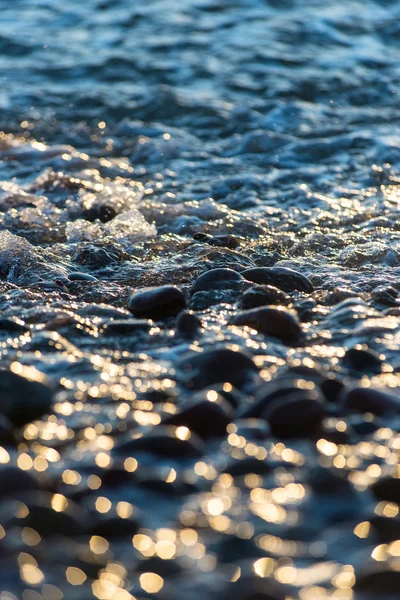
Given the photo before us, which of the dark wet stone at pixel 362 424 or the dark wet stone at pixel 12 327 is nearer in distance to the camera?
the dark wet stone at pixel 362 424

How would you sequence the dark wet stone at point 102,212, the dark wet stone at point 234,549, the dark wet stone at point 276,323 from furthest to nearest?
the dark wet stone at point 102,212 → the dark wet stone at point 276,323 → the dark wet stone at point 234,549

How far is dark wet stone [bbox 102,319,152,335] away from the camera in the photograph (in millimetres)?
3039

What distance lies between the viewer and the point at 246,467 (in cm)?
208

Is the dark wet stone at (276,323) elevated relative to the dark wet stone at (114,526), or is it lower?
lower

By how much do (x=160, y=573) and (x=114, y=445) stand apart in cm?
53

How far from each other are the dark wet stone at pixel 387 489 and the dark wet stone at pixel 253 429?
0.35 metres

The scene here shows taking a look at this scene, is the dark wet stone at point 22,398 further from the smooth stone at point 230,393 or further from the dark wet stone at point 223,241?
the dark wet stone at point 223,241

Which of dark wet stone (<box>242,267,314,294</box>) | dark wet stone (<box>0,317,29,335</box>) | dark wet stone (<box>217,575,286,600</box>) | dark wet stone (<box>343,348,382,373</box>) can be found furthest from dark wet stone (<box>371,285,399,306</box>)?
dark wet stone (<box>217,575,286,600</box>)

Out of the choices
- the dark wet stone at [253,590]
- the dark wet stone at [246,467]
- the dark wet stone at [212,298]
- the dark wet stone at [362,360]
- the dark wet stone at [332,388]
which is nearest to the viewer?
the dark wet stone at [253,590]

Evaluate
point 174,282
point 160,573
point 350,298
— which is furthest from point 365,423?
point 174,282

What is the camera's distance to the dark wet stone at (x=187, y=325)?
3.02m

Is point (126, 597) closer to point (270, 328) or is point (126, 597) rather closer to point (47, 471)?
point (47, 471)

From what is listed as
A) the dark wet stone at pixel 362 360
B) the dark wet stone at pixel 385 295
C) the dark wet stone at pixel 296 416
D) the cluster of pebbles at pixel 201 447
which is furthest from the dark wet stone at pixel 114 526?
the dark wet stone at pixel 385 295

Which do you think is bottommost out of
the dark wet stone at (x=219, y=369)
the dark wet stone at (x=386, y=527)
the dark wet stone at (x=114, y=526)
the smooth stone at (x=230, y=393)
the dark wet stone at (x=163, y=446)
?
the dark wet stone at (x=219, y=369)
